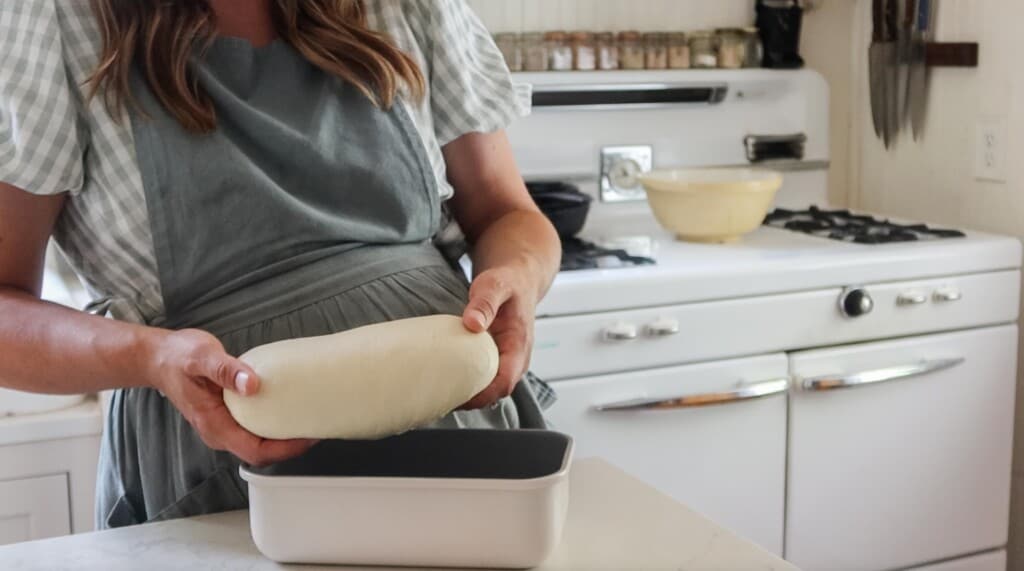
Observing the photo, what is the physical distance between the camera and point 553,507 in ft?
2.29

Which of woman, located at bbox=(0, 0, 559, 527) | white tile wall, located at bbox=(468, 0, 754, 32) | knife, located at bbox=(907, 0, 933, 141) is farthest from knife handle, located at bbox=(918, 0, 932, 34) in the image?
woman, located at bbox=(0, 0, 559, 527)

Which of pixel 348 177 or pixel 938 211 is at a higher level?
pixel 348 177

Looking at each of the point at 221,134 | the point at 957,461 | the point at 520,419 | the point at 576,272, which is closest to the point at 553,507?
the point at 520,419

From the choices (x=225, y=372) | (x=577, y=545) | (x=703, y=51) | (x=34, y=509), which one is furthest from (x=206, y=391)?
(x=703, y=51)

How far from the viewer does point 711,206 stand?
1.91 meters

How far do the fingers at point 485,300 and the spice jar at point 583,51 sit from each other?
1364mm

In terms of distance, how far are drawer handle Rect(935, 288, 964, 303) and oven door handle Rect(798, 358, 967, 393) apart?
95mm

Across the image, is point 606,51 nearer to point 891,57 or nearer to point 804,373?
point 891,57

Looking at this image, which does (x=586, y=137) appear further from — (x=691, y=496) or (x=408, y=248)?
(x=408, y=248)

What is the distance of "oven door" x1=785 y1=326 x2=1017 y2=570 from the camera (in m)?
1.79

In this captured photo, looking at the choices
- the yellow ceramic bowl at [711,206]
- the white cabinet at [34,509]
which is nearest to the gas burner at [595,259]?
the yellow ceramic bowl at [711,206]

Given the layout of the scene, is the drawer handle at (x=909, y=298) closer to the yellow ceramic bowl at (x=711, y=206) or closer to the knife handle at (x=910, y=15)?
the yellow ceramic bowl at (x=711, y=206)

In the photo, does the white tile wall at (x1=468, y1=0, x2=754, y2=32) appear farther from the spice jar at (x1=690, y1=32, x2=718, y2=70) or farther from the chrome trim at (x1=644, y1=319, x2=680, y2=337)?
Answer: the chrome trim at (x1=644, y1=319, x2=680, y2=337)

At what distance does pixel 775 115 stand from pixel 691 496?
35.0 inches
